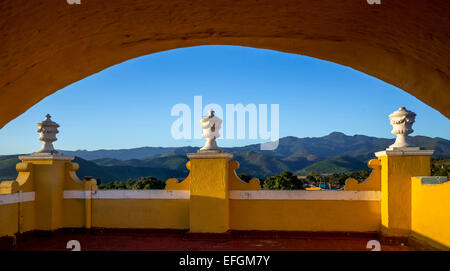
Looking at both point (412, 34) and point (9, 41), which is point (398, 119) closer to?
point (412, 34)

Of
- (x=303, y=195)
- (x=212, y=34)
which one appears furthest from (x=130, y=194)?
(x=212, y=34)

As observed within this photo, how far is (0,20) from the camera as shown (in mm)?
1502

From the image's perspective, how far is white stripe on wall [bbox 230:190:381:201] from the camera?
7379 mm

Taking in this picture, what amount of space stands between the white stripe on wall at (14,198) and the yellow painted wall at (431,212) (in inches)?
314

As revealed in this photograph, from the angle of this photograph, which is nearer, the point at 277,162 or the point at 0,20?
the point at 0,20

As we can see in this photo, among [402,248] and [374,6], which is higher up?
[374,6]

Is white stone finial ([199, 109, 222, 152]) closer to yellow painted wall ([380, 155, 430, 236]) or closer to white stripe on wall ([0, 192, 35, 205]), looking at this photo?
yellow painted wall ([380, 155, 430, 236])

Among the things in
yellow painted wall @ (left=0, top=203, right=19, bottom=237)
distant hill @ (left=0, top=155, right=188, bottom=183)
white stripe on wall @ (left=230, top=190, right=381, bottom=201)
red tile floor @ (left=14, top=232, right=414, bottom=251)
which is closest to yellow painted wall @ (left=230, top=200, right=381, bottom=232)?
white stripe on wall @ (left=230, top=190, right=381, bottom=201)

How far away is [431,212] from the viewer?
20.2ft

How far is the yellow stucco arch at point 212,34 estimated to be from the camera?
5.38 ft

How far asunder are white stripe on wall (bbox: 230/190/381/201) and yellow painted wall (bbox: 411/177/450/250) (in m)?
0.83

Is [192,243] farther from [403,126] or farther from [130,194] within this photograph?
[403,126]

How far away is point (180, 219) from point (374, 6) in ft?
22.5
